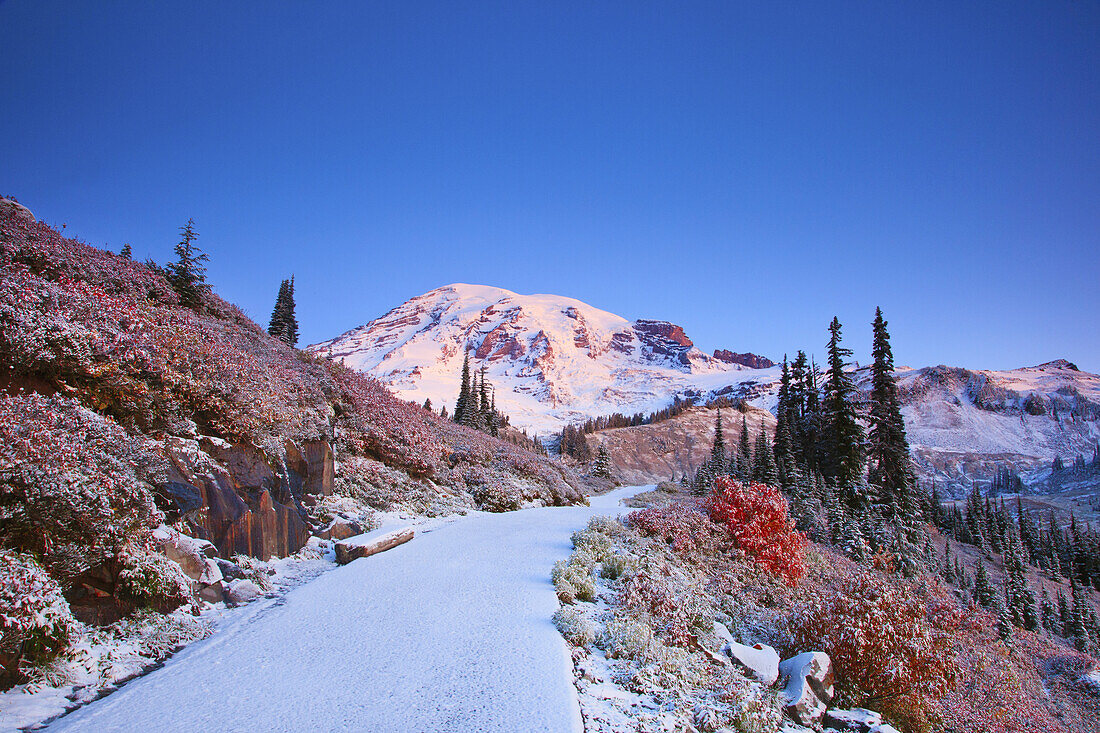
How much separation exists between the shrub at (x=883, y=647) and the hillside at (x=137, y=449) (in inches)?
344

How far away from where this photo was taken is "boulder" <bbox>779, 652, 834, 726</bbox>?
A: 5789 millimetres

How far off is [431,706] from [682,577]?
6696 mm

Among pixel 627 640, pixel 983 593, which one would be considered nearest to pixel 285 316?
pixel 627 640

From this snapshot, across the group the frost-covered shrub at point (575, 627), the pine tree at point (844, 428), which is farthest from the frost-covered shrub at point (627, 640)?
the pine tree at point (844, 428)

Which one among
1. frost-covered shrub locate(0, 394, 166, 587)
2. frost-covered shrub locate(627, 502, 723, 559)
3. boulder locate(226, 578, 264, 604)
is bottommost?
frost-covered shrub locate(627, 502, 723, 559)

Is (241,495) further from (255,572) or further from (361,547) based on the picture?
(361,547)

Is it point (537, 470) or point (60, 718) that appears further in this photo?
point (537, 470)

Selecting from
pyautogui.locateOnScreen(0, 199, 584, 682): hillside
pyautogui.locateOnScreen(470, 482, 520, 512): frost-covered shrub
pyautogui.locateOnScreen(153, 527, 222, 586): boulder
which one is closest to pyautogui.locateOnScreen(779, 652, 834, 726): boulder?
pyautogui.locateOnScreen(0, 199, 584, 682): hillside

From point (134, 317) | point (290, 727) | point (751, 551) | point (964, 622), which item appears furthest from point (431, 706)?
point (964, 622)

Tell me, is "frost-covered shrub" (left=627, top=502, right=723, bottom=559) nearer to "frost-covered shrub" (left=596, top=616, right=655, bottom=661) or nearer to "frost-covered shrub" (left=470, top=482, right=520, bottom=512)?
"frost-covered shrub" (left=470, top=482, right=520, bottom=512)

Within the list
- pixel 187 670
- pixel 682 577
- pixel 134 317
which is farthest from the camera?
pixel 682 577

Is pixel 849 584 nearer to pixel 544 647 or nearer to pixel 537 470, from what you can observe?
pixel 544 647

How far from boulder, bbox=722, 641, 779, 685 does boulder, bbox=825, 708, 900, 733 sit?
67 cm

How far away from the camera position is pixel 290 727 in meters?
4.28
